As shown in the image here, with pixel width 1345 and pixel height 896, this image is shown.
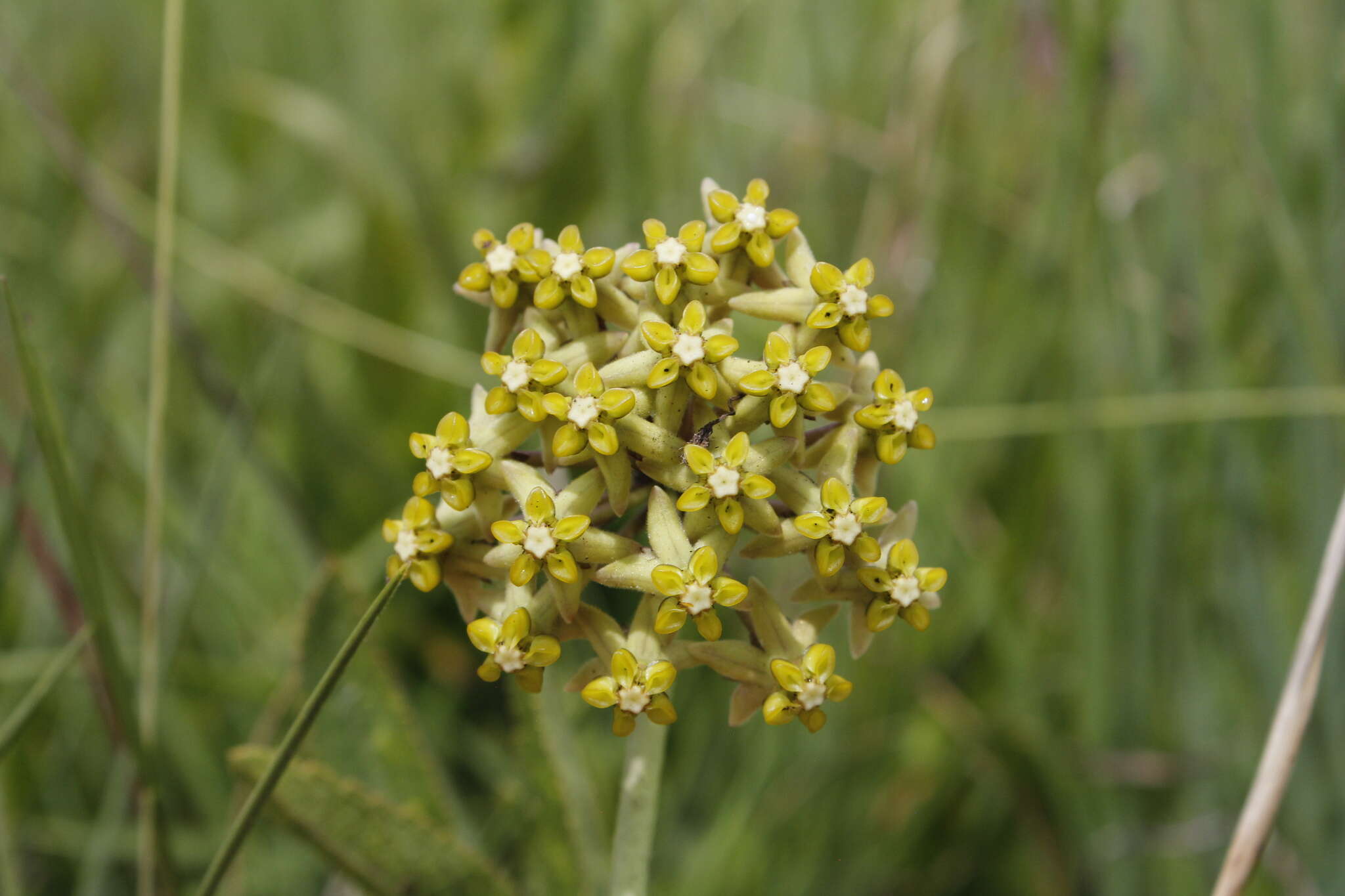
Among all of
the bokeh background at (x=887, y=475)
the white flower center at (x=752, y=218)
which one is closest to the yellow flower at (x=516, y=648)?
the bokeh background at (x=887, y=475)

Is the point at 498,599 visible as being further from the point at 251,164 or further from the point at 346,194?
the point at 251,164

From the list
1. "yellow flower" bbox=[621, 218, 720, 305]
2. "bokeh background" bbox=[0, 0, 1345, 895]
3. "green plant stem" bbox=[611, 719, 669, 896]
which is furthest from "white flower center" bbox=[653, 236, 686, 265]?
"bokeh background" bbox=[0, 0, 1345, 895]

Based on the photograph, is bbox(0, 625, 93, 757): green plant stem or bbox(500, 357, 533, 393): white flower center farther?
bbox(0, 625, 93, 757): green plant stem

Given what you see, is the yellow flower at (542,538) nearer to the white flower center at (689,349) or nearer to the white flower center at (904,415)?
the white flower center at (689,349)

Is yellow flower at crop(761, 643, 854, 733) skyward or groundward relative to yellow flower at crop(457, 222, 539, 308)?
groundward

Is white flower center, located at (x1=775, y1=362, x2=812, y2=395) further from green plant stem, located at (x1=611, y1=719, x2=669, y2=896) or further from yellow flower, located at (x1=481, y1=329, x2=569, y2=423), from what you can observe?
green plant stem, located at (x1=611, y1=719, x2=669, y2=896)
